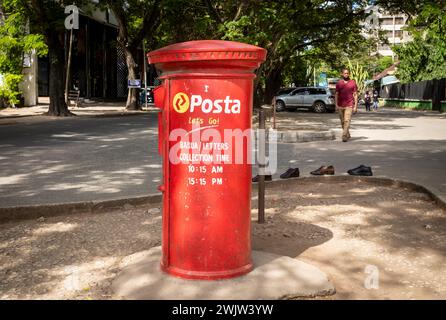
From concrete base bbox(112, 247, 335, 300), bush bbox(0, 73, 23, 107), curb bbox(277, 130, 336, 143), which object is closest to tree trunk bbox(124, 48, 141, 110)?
bush bbox(0, 73, 23, 107)

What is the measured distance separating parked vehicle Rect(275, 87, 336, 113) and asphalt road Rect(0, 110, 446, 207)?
18.9m

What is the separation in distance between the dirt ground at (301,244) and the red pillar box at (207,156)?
0.71 meters

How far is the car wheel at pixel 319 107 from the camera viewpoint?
1463 inches

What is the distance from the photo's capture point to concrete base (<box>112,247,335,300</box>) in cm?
391

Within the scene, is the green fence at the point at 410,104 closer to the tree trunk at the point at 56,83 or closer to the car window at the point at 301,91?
the car window at the point at 301,91

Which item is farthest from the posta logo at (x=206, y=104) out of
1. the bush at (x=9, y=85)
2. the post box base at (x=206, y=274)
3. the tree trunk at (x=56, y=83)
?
the bush at (x=9, y=85)

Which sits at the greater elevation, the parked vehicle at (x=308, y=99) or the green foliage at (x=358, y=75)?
the green foliage at (x=358, y=75)

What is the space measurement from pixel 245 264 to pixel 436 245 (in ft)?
6.90

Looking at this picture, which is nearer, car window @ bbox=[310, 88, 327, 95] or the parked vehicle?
the parked vehicle

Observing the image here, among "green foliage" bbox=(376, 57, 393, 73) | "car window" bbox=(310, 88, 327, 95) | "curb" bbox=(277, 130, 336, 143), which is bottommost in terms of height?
"curb" bbox=(277, 130, 336, 143)

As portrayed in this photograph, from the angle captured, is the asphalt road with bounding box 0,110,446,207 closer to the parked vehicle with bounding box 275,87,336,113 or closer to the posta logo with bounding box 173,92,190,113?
the posta logo with bounding box 173,92,190,113

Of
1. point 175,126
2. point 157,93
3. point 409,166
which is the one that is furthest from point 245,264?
point 409,166

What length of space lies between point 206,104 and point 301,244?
193cm

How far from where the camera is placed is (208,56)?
395 cm
